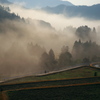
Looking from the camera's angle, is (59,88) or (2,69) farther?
(2,69)

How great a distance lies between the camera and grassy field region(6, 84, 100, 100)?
37819 mm

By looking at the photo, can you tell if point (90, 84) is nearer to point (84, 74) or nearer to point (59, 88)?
point (59, 88)

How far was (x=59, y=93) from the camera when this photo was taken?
40094mm

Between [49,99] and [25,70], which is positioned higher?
[49,99]

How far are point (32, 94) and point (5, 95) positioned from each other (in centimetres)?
649

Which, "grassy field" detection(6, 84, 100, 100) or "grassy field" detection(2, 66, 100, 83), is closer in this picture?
"grassy field" detection(6, 84, 100, 100)

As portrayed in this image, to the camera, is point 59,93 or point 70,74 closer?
point 59,93

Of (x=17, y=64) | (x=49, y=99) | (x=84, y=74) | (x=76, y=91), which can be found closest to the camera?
(x=49, y=99)

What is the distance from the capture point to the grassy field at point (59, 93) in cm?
3782

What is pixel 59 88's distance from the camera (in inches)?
1688

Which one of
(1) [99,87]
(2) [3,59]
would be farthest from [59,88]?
(2) [3,59]

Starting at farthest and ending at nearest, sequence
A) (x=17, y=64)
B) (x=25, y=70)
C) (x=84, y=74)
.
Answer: (x=17, y=64) → (x=25, y=70) → (x=84, y=74)

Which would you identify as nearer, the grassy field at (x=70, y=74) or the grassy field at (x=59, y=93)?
the grassy field at (x=59, y=93)

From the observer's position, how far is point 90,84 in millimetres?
45219
